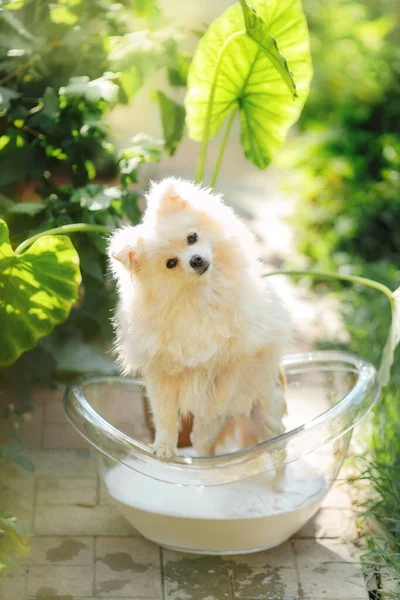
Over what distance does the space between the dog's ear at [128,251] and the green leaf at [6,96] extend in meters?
0.74

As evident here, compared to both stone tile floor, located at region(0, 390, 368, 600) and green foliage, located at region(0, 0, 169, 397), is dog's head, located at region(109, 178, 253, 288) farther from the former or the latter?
stone tile floor, located at region(0, 390, 368, 600)

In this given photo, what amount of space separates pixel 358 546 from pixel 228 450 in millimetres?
449

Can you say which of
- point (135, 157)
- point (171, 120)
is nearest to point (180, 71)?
point (171, 120)

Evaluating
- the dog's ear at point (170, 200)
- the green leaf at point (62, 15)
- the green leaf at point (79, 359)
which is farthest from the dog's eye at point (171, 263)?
the green leaf at point (62, 15)

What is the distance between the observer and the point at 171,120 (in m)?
2.57

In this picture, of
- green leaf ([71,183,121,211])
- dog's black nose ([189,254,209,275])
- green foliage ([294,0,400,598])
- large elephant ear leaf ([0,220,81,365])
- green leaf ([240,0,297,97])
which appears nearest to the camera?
dog's black nose ([189,254,209,275])

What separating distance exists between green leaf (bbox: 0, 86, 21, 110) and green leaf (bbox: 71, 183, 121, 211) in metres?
0.31

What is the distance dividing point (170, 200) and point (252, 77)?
57 cm

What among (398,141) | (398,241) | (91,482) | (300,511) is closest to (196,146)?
(398,141)

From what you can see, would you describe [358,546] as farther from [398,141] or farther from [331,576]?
[398,141]

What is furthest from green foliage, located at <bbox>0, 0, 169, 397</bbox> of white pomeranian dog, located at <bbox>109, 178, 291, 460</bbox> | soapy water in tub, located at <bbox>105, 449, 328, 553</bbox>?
soapy water in tub, located at <bbox>105, 449, 328, 553</bbox>

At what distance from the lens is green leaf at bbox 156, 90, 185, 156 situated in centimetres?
257

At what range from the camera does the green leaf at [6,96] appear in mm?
2332

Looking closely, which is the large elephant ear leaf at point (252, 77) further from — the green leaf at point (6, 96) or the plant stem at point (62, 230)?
the green leaf at point (6, 96)
